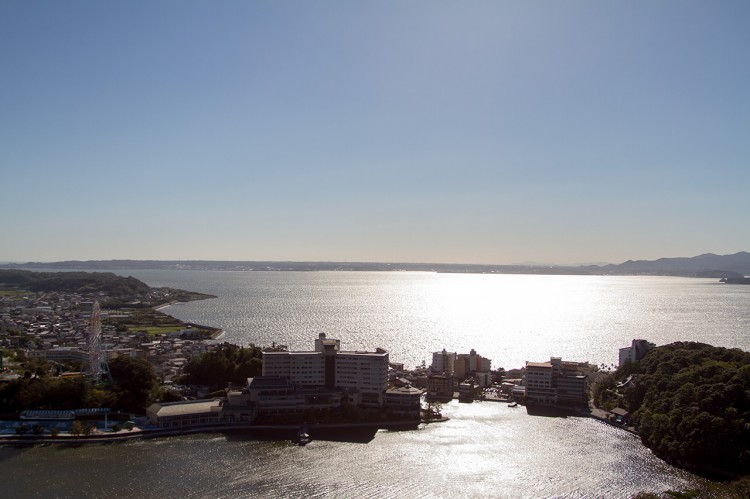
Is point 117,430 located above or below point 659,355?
below

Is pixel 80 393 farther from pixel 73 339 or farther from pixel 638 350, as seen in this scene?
pixel 638 350

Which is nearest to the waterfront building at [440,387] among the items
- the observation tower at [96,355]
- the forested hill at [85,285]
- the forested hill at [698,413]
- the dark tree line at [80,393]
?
the forested hill at [698,413]

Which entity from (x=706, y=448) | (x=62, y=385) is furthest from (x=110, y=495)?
(x=706, y=448)

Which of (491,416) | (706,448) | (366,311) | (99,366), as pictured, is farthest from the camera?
(366,311)

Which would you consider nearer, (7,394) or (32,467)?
(32,467)

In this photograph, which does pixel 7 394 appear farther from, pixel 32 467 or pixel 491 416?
pixel 491 416

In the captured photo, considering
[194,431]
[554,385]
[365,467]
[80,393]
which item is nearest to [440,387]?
[554,385]
